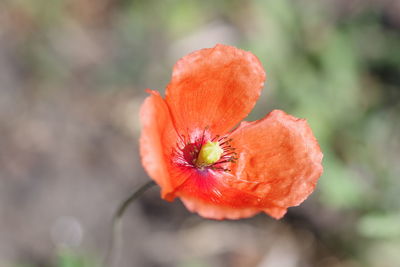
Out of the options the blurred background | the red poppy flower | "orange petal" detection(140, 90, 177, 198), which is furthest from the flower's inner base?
the blurred background

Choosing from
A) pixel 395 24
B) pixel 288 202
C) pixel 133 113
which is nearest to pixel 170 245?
pixel 133 113

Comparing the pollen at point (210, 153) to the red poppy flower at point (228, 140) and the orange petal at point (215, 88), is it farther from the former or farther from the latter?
the orange petal at point (215, 88)

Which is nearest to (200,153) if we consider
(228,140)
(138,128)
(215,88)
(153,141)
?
(228,140)

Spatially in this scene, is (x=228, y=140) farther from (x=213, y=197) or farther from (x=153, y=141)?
(x=153, y=141)

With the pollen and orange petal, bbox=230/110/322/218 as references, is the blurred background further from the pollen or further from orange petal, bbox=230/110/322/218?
the pollen

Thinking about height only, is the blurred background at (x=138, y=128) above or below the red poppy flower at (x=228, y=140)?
above

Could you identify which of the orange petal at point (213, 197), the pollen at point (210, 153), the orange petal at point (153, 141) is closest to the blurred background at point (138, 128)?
the orange petal at point (213, 197)

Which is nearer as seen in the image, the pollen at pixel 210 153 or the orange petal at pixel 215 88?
the orange petal at pixel 215 88

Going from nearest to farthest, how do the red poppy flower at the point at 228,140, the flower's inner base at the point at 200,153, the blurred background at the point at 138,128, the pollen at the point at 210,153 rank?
the red poppy flower at the point at 228,140 → the pollen at the point at 210,153 → the flower's inner base at the point at 200,153 → the blurred background at the point at 138,128

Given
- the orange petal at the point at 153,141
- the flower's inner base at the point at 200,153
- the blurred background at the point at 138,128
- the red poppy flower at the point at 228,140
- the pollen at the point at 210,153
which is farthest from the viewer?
the blurred background at the point at 138,128
